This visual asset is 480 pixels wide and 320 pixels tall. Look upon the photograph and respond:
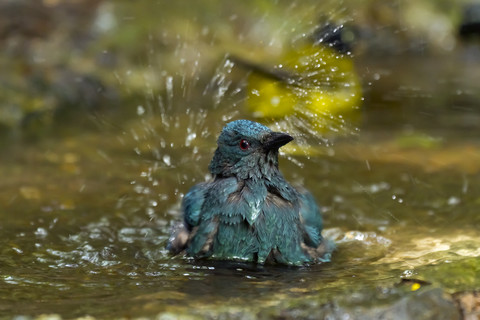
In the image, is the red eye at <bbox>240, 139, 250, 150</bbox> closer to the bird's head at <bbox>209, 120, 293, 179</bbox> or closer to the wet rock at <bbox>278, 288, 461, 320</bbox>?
the bird's head at <bbox>209, 120, 293, 179</bbox>

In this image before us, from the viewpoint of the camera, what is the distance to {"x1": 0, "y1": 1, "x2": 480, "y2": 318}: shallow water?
3.13 meters

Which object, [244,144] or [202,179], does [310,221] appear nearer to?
[244,144]

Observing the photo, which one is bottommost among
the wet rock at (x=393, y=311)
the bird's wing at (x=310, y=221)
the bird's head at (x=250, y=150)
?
the wet rock at (x=393, y=311)

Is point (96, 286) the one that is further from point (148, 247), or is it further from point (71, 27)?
point (71, 27)

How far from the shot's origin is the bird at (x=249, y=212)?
13.0 feet

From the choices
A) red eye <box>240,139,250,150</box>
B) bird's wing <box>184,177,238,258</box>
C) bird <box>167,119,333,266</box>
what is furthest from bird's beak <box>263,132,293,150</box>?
bird's wing <box>184,177,238,258</box>

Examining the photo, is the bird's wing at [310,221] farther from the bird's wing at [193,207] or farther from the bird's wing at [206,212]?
the bird's wing at [193,207]

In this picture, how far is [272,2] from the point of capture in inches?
379

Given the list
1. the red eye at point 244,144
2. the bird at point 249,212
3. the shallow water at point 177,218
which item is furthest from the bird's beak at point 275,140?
the shallow water at point 177,218

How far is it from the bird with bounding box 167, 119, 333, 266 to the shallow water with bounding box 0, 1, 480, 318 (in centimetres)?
12

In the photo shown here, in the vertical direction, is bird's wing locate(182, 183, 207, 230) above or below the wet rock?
above

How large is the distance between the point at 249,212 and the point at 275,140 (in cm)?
43

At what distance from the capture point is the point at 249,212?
3.95m

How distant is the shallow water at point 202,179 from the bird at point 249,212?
0.12 meters
